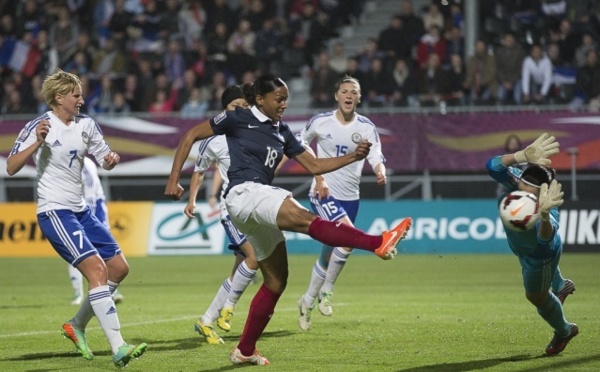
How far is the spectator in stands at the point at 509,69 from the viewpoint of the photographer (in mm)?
26484

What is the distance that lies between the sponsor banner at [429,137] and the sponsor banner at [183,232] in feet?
5.46

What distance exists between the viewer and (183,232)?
993 inches

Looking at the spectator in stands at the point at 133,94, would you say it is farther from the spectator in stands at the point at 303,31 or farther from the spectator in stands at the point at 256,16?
the spectator in stands at the point at 303,31

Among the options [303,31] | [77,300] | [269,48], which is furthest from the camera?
[303,31]

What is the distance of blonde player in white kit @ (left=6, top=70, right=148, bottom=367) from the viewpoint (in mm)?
10008

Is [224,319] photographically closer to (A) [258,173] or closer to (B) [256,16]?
(A) [258,173]

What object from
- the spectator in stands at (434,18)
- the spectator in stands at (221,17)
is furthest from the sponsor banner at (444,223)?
the spectator in stands at (221,17)

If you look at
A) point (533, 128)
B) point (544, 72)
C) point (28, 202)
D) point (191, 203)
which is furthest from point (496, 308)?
point (28, 202)

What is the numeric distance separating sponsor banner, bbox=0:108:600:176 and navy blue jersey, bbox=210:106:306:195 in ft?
50.5

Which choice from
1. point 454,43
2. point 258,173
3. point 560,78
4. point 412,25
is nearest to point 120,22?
point 412,25

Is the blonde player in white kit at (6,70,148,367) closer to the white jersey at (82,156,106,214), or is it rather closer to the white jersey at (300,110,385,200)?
the white jersey at (300,110,385,200)

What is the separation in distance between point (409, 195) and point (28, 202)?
9254 mm

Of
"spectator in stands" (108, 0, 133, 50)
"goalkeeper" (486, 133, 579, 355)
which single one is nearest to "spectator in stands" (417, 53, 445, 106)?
"spectator in stands" (108, 0, 133, 50)

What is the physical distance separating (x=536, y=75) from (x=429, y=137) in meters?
3.12
